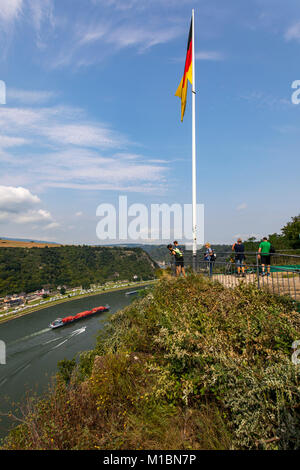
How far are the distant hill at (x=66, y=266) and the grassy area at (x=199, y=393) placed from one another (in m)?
92.7

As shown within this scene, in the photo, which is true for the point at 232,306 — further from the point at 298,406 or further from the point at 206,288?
the point at 298,406

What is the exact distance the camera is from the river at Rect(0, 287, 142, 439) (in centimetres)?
3812

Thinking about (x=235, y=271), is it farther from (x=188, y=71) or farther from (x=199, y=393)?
(x=188, y=71)

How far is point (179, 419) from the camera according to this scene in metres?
3.37

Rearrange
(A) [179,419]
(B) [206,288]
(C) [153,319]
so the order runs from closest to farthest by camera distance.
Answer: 1. (A) [179,419]
2. (C) [153,319]
3. (B) [206,288]

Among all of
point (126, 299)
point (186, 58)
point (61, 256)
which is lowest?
point (126, 299)

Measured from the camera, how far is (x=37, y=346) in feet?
177

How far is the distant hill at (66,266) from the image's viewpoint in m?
106

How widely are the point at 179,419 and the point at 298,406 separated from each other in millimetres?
1576

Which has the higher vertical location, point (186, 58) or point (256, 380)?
point (186, 58)

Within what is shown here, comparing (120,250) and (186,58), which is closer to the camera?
(186,58)
